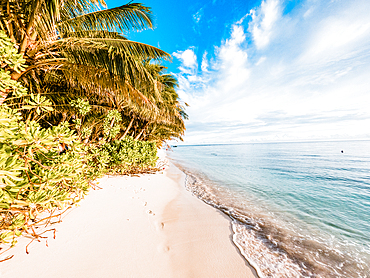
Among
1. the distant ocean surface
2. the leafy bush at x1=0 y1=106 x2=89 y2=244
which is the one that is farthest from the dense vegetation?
the distant ocean surface

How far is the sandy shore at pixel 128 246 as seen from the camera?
199cm

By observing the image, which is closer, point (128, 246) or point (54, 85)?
point (128, 246)

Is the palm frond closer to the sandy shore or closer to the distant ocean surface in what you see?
the sandy shore

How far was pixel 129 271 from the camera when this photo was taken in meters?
2.11

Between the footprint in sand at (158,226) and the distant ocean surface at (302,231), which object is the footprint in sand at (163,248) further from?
the distant ocean surface at (302,231)

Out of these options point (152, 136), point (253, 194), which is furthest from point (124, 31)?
point (152, 136)

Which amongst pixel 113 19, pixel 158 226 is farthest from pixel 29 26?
pixel 158 226

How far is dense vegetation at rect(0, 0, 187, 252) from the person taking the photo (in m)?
1.73

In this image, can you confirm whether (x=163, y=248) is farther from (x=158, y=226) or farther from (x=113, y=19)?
(x=113, y=19)

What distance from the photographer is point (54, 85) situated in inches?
194

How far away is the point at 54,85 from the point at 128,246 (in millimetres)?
5820

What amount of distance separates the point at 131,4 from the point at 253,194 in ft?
29.5

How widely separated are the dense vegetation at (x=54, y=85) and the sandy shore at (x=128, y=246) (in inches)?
17.2

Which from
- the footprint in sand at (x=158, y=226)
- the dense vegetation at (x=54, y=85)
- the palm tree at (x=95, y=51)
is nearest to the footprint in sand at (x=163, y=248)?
the footprint in sand at (x=158, y=226)
